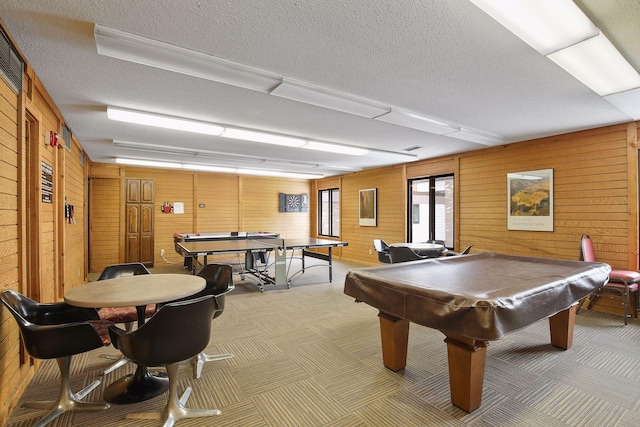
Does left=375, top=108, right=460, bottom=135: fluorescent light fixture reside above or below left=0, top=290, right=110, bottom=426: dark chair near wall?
above

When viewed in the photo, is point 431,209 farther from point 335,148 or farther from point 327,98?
point 327,98

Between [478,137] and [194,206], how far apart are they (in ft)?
24.0

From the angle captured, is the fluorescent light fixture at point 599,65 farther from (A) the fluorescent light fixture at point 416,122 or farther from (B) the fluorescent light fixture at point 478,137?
(B) the fluorescent light fixture at point 478,137

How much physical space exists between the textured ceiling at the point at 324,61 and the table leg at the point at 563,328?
7.40 ft

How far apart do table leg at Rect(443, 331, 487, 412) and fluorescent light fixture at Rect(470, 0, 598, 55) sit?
2.03m

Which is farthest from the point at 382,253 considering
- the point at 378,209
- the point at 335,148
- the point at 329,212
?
the point at 329,212

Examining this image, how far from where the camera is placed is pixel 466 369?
6.97 ft

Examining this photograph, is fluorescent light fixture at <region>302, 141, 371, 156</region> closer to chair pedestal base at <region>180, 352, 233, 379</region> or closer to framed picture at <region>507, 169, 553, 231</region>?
framed picture at <region>507, 169, 553, 231</region>

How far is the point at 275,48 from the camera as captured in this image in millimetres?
2402

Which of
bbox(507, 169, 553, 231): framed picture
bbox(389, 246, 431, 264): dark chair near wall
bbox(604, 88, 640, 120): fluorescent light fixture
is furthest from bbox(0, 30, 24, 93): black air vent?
bbox(507, 169, 553, 231): framed picture

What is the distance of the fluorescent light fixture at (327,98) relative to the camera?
3.05 m

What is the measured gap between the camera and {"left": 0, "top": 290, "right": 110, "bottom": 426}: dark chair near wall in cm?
192

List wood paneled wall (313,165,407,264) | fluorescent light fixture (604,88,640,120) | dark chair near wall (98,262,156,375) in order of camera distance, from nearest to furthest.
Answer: dark chair near wall (98,262,156,375) < fluorescent light fixture (604,88,640,120) < wood paneled wall (313,165,407,264)

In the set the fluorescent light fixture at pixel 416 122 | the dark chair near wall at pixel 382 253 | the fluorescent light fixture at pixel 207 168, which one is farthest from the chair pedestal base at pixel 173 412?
the fluorescent light fixture at pixel 207 168
